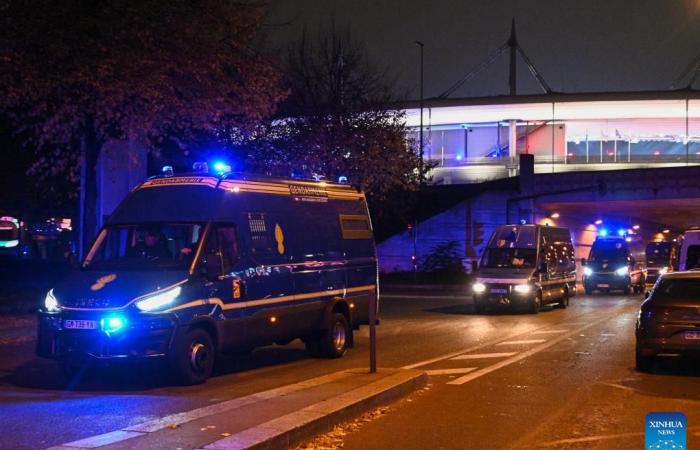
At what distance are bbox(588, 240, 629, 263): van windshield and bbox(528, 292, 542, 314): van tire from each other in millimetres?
13257

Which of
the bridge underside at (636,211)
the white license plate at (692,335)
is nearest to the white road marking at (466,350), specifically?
the white license plate at (692,335)

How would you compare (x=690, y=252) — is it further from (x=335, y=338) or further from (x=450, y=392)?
(x=450, y=392)

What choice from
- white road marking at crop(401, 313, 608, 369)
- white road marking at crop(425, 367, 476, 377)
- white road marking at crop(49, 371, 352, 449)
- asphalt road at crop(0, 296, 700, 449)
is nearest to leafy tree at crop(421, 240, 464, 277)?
white road marking at crop(401, 313, 608, 369)

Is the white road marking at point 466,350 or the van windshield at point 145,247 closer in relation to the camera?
the van windshield at point 145,247

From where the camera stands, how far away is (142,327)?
10.6m

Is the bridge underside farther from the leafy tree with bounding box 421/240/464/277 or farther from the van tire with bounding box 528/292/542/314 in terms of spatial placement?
the van tire with bounding box 528/292/542/314

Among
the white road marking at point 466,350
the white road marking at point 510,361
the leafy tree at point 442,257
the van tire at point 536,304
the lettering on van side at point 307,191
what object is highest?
the lettering on van side at point 307,191

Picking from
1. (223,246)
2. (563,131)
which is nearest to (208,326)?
(223,246)

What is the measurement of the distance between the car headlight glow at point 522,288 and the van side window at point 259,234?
1371 centimetres

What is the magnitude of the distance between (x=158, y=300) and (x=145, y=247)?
119 centimetres

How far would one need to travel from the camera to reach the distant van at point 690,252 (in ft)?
71.5

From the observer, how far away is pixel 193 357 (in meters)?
11.2

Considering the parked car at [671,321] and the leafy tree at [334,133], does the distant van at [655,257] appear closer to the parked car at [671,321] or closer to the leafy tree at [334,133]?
the leafy tree at [334,133]

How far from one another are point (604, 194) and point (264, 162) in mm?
19163
